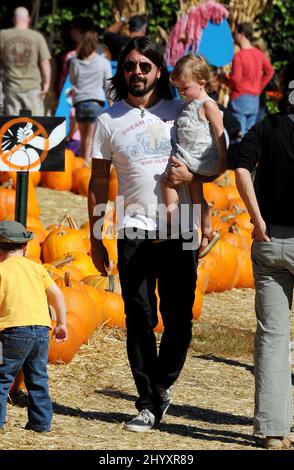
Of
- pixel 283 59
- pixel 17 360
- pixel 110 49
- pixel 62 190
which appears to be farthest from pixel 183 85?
pixel 283 59

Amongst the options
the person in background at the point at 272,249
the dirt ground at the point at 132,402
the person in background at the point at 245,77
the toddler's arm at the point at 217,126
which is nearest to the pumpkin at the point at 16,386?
the dirt ground at the point at 132,402

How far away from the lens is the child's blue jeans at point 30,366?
213 inches

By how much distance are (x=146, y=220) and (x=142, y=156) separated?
31 centimetres

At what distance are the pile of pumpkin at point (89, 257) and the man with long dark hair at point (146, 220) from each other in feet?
4.07

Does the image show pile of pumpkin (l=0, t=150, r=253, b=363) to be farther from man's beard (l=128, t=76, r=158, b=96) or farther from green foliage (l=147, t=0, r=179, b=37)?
green foliage (l=147, t=0, r=179, b=37)

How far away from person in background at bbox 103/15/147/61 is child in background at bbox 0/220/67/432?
828 centimetres

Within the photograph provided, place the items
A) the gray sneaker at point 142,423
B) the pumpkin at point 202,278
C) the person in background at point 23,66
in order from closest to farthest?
the gray sneaker at point 142,423 < the pumpkin at point 202,278 < the person in background at point 23,66

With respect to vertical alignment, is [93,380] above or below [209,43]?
below

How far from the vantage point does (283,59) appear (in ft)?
65.2

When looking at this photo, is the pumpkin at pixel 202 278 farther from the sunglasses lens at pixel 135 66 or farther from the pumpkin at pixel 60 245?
the sunglasses lens at pixel 135 66

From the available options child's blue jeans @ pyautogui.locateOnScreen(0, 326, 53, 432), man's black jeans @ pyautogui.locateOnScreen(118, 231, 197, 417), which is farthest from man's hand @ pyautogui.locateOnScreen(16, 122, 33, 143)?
child's blue jeans @ pyautogui.locateOnScreen(0, 326, 53, 432)

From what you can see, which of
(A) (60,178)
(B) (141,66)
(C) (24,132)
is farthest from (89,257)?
(A) (60,178)

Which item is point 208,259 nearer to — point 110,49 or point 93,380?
point 93,380
